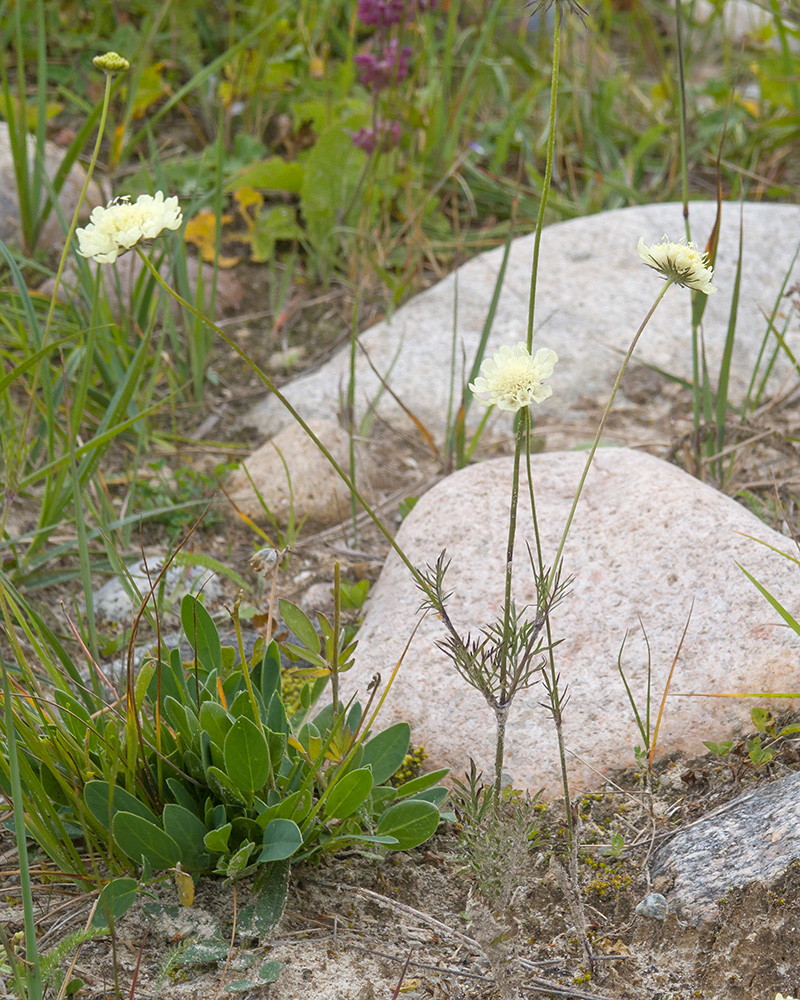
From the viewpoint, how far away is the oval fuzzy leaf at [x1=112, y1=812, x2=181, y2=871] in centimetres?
135

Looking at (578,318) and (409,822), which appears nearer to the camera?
(409,822)

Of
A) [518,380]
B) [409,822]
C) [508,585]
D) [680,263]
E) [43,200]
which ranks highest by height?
[680,263]

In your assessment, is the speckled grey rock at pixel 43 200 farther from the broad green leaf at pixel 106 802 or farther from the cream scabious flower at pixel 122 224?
the broad green leaf at pixel 106 802

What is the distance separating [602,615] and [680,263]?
2.76 ft

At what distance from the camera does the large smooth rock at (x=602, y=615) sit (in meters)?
1.72

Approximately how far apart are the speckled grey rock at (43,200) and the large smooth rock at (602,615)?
1.93 metres

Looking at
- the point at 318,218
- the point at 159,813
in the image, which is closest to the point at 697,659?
the point at 159,813

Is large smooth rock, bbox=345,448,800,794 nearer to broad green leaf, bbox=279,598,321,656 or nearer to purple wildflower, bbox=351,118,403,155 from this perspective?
broad green leaf, bbox=279,598,321,656

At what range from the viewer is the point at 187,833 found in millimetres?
1396

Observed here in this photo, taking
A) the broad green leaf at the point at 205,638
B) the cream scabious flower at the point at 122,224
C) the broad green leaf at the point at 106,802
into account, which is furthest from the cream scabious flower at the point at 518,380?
the broad green leaf at the point at 106,802

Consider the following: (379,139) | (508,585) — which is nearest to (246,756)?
(508,585)

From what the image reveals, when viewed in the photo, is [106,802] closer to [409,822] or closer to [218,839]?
Result: [218,839]

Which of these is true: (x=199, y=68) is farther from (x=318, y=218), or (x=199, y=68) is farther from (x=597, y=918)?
(x=597, y=918)

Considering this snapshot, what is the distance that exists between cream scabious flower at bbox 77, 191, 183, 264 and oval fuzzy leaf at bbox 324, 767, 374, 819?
2.67 ft
